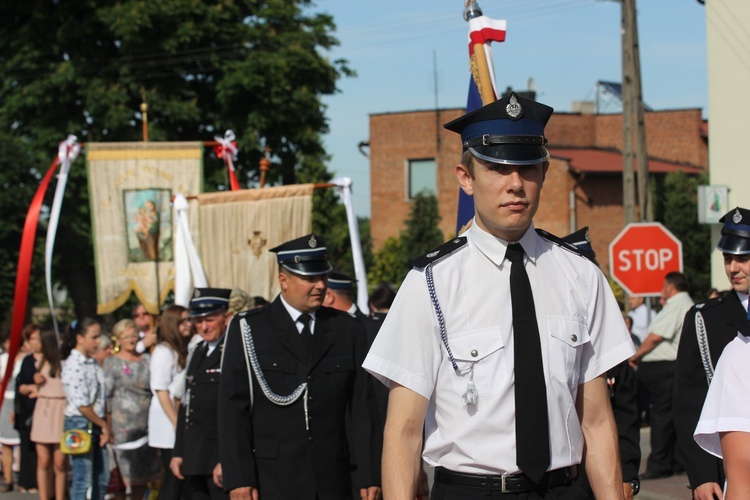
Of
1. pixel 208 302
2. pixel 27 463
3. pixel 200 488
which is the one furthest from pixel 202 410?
pixel 27 463

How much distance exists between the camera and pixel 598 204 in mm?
41531

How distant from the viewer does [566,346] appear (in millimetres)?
3521

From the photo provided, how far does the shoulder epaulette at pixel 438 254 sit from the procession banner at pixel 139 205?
48.4ft

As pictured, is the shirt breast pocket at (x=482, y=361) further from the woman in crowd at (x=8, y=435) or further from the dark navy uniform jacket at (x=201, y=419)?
the woman in crowd at (x=8, y=435)

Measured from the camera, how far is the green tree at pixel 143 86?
1142 inches

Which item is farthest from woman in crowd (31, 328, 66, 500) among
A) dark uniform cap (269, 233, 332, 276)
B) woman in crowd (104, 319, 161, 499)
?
dark uniform cap (269, 233, 332, 276)

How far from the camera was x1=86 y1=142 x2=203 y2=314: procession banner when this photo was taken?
18203 millimetres

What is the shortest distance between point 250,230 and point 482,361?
12.2 m

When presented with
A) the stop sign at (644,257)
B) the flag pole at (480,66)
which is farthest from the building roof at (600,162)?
the flag pole at (480,66)

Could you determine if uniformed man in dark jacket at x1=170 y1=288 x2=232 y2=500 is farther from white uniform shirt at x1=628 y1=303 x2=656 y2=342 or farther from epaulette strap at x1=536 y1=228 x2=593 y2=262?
white uniform shirt at x1=628 y1=303 x2=656 y2=342

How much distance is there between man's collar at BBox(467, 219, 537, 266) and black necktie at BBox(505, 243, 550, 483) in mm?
192

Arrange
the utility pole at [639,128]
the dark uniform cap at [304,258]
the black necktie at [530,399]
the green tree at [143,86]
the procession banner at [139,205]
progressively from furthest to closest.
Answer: the green tree at [143,86], the utility pole at [639,128], the procession banner at [139,205], the dark uniform cap at [304,258], the black necktie at [530,399]

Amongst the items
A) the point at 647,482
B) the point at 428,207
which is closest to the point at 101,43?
the point at 428,207

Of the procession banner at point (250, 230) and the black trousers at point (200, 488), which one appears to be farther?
the procession banner at point (250, 230)
